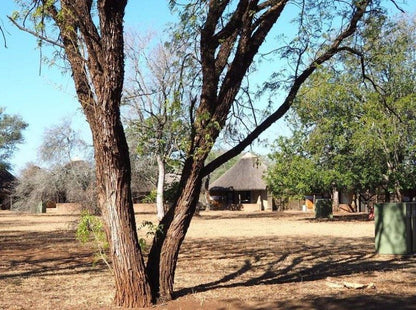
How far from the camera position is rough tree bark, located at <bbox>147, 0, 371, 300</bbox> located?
788 centimetres

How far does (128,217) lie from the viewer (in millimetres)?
7430

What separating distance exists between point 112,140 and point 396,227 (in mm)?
8894

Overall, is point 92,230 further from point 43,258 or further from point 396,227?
point 396,227

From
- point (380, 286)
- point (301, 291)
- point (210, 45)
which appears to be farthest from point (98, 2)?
point (380, 286)

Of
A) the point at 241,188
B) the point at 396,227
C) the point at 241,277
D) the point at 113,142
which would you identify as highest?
the point at 241,188

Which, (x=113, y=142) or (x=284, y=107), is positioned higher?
(x=284, y=107)

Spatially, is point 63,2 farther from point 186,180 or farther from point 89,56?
Result: point 186,180

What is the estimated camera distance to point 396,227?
13.3 meters

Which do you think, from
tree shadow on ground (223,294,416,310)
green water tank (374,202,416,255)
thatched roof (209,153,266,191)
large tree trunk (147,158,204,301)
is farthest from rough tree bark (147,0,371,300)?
thatched roof (209,153,266,191)

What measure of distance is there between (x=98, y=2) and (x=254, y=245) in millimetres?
11623

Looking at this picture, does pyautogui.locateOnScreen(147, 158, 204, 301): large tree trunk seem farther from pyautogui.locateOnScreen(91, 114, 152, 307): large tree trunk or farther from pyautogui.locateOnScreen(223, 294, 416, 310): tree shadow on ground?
pyautogui.locateOnScreen(223, 294, 416, 310): tree shadow on ground

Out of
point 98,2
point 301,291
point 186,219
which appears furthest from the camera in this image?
point 301,291

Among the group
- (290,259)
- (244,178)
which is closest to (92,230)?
(290,259)

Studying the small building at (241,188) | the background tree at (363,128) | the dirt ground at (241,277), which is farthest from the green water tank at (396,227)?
the small building at (241,188)
